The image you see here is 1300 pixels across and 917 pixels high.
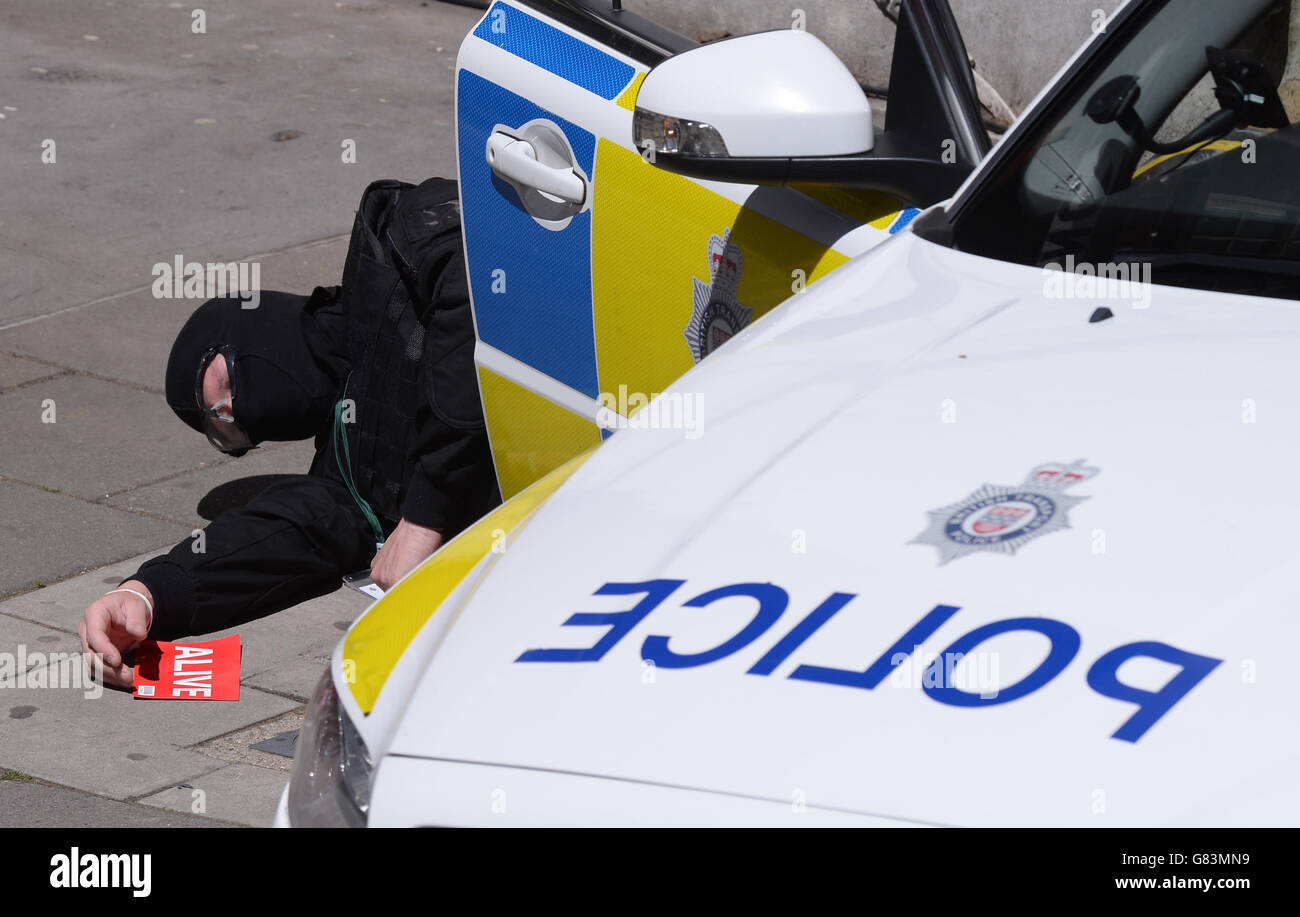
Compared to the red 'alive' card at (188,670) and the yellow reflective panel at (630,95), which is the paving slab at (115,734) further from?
the yellow reflective panel at (630,95)

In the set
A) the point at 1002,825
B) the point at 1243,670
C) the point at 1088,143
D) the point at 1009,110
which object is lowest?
the point at 1002,825

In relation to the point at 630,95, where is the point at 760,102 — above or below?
below

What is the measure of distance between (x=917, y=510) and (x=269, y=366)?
2639mm

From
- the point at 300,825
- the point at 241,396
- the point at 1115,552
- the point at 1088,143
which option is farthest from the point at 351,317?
the point at 1115,552

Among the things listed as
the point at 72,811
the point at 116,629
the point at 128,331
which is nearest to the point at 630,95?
the point at 116,629

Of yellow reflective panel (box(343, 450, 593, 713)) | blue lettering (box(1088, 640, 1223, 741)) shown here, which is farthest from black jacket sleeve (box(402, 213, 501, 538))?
blue lettering (box(1088, 640, 1223, 741))

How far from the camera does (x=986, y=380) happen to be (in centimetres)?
203

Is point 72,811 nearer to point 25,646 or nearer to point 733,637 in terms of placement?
point 25,646

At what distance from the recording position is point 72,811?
10.4ft

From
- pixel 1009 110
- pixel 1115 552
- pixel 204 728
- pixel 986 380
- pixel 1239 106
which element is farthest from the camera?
pixel 1009 110

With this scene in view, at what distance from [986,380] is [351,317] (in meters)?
2.36

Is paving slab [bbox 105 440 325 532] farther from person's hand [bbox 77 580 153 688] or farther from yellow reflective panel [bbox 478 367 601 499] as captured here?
yellow reflective panel [bbox 478 367 601 499]

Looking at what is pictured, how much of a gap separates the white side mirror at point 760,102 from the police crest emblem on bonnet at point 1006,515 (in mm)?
1074
